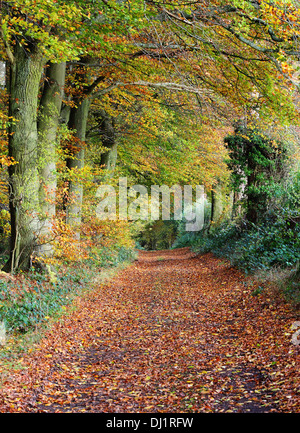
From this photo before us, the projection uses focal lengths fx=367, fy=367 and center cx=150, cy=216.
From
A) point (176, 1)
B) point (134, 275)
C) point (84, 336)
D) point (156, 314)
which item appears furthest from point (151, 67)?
point (134, 275)

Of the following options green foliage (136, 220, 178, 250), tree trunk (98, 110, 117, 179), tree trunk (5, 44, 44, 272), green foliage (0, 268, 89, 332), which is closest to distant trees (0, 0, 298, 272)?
tree trunk (5, 44, 44, 272)

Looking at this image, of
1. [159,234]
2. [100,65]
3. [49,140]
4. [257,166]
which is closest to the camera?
[49,140]

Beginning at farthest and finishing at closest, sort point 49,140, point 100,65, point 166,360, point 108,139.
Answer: point 108,139 < point 100,65 < point 49,140 < point 166,360

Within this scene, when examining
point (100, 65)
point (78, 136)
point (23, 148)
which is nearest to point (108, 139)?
point (78, 136)

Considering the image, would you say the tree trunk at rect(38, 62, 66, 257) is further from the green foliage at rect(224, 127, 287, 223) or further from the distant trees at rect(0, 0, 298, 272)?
the green foliage at rect(224, 127, 287, 223)

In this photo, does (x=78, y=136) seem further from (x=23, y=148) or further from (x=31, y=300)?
(x=31, y=300)

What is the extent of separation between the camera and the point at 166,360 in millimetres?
6125

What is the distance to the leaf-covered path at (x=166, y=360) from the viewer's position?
4.57 metres

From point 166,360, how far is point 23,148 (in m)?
5.63

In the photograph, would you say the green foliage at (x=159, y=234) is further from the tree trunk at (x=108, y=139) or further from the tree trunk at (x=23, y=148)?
the tree trunk at (x=23, y=148)

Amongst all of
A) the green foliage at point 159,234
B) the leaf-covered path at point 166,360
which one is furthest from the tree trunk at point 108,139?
the green foliage at point 159,234

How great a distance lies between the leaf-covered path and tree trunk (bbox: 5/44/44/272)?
7.56 ft

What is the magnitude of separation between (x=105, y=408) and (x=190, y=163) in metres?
15.6

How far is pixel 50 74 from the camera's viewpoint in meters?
10.3
